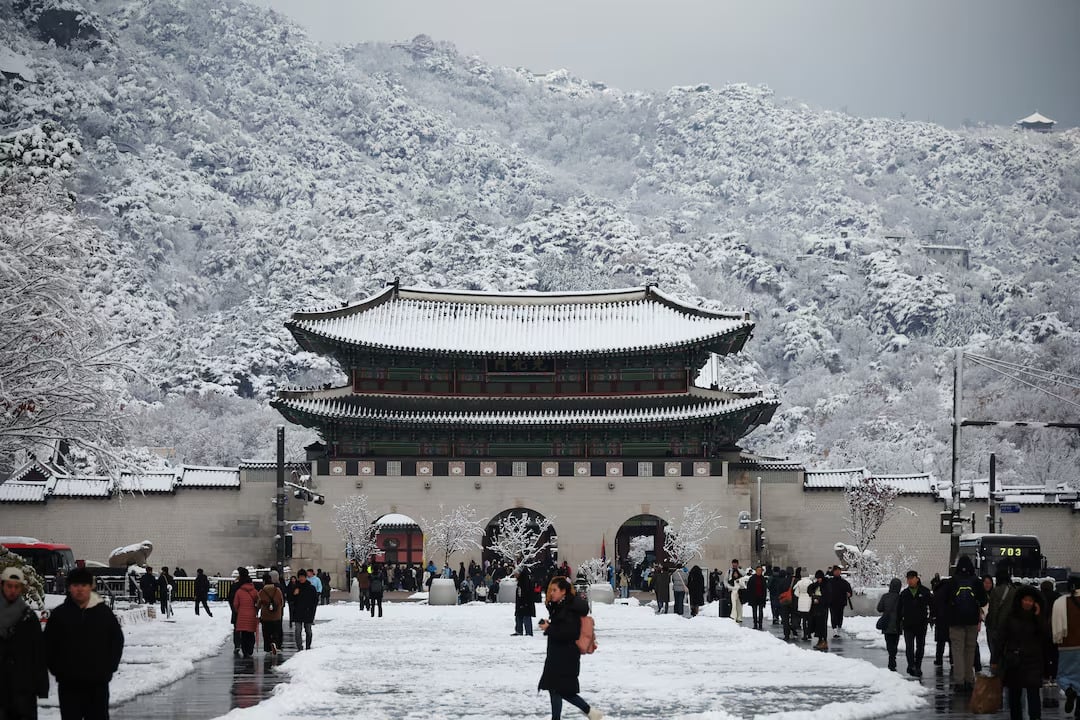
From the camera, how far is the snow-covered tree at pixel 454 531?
54031 millimetres

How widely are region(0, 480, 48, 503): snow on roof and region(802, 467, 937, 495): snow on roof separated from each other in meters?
27.3

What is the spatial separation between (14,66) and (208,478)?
12114cm

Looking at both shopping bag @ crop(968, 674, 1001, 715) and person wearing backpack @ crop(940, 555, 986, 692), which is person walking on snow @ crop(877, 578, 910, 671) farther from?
shopping bag @ crop(968, 674, 1001, 715)

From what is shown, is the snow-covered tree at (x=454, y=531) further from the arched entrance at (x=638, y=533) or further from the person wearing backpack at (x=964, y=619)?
the person wearing backpack at (x=964, y=619)

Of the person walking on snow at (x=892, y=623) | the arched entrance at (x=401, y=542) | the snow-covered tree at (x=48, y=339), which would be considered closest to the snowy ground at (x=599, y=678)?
the person walking on snow at (x=892, y=623)

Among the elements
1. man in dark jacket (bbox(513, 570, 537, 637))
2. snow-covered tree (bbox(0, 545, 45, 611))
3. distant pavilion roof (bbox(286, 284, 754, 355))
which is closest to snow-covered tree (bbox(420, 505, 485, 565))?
distant pavilion roof (bbox(286, 284, 754, 355))

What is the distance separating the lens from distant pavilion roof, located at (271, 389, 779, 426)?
55125 millimetres

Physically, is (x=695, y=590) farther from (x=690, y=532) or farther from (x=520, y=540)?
(x=690, y=532)

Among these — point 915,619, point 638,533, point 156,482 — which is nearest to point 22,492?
point 156,482

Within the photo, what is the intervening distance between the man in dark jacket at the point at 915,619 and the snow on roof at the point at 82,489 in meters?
36.4

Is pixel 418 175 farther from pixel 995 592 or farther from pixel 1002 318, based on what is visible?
pixel 995 592

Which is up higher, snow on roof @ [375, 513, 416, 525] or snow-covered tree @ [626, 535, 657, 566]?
snow on roof @ [375, 513, 416, 525]

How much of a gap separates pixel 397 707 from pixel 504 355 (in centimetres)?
3924

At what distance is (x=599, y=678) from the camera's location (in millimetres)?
21562
